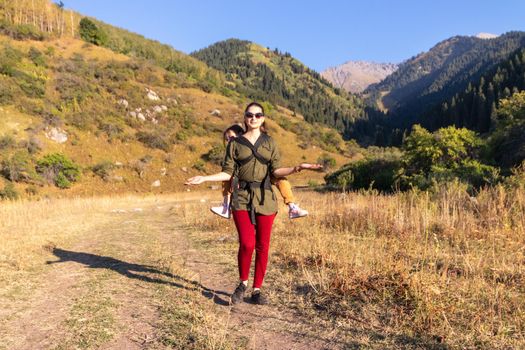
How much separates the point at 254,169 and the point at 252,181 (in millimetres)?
140

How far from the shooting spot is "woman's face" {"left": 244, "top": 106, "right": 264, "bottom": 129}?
12.9 feet

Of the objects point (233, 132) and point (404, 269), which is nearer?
point (404, 269)

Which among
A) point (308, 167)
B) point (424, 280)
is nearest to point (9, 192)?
point (308, 167)

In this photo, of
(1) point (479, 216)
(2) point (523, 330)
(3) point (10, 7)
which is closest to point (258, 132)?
(2) point (523, 330)

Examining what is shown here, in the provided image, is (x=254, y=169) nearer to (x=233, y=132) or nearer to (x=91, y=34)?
(x=233, y=132)

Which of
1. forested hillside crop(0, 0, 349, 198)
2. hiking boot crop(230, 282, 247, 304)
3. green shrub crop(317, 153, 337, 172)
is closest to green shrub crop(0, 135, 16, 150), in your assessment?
forested hillside crop(0, 0, 349, 198)

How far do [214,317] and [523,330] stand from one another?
283 cm

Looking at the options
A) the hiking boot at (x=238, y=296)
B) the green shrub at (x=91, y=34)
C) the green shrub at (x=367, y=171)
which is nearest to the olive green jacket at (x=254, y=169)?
the hiking boot at (x=238, y=296)

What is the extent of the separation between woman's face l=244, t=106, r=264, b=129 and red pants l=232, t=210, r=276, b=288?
3.29 feet

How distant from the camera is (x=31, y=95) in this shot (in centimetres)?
3384

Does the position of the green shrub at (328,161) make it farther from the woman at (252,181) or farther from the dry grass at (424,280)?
the woman at (252,181)

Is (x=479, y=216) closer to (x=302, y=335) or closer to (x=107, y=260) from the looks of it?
(x=302, y=335)

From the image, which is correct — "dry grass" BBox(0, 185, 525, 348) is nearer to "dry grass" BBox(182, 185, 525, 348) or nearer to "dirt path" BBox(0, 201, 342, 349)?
"dry grass" BBox(182, 185, 525, 348)

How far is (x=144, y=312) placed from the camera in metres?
3.89
